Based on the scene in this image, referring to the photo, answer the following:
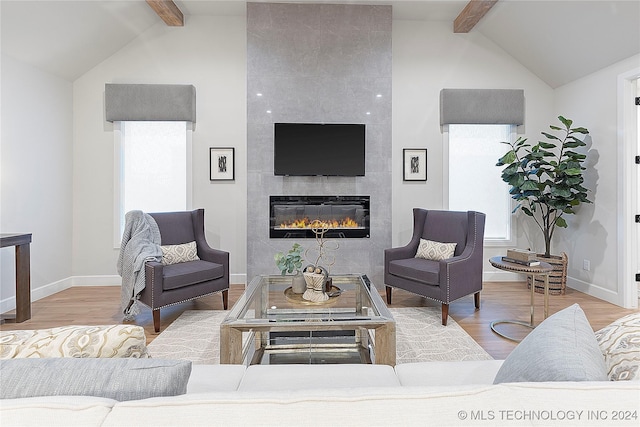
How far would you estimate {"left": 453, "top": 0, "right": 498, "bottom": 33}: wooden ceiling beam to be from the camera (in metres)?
3.88

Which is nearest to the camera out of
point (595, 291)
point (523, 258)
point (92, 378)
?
point (92, 378)

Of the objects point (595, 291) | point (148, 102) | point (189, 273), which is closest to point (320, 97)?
point (148, 102)

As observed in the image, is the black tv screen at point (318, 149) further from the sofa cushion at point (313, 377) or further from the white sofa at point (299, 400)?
the white sofa at point (299, 400)

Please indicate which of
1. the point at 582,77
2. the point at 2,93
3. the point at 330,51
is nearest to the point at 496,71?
the point at 582,77

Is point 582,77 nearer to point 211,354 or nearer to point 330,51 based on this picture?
point 330,51

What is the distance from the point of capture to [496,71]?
4.62 meters

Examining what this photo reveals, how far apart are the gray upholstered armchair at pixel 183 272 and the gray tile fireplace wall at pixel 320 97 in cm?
72

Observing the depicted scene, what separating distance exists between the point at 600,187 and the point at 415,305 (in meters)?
2.50

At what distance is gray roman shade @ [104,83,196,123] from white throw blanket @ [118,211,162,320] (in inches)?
59.2

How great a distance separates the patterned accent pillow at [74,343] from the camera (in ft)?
2.95

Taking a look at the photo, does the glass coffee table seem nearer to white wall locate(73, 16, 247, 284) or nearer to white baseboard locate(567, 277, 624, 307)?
white wall locate(73, 16, 247, 284)

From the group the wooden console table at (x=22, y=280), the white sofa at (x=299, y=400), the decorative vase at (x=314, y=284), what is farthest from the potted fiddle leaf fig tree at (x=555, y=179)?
the wooden console table at (x=22, y=280)

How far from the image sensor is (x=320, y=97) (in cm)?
434

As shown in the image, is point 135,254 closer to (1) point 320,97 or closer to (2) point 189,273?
(2) point 189,273
